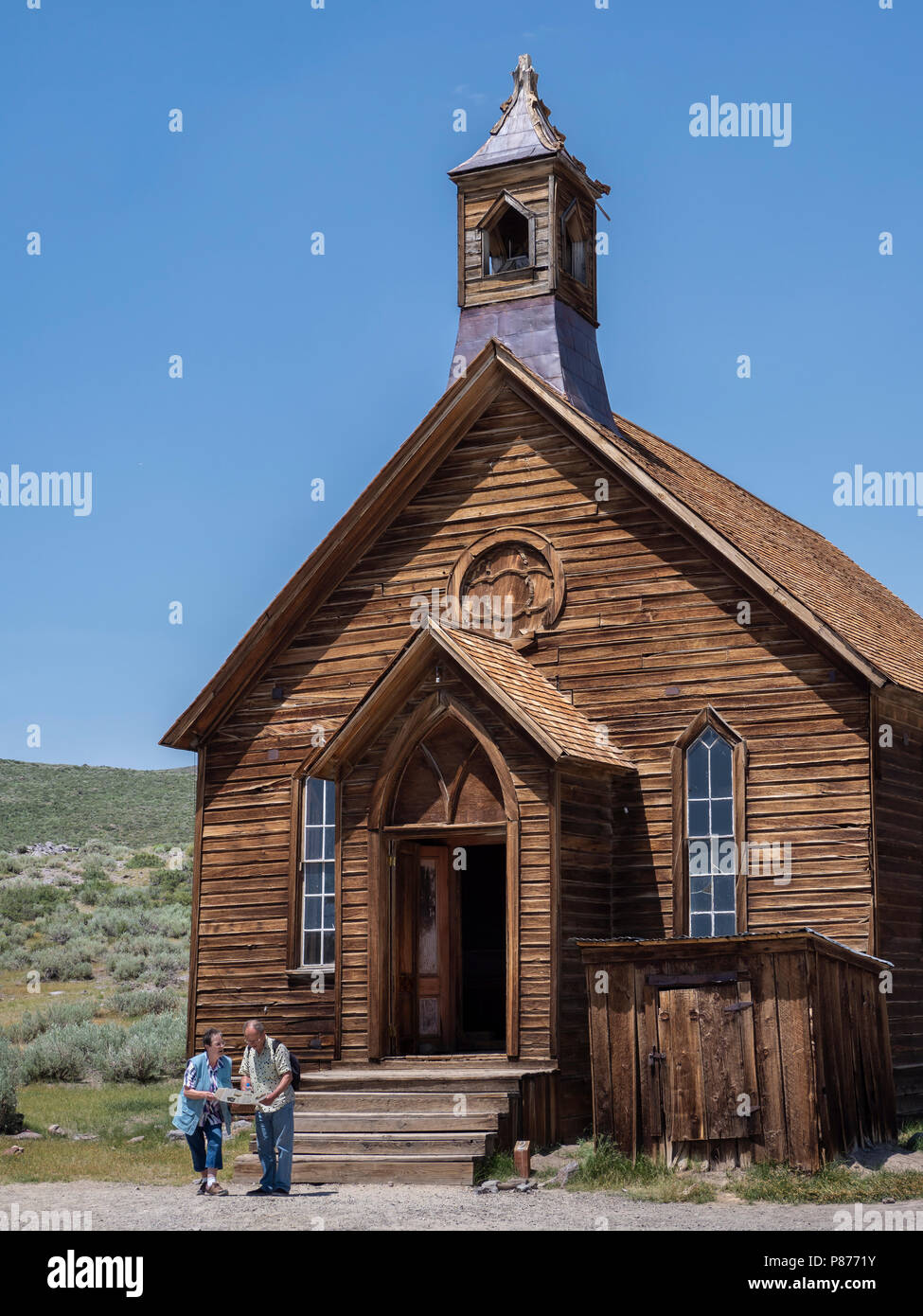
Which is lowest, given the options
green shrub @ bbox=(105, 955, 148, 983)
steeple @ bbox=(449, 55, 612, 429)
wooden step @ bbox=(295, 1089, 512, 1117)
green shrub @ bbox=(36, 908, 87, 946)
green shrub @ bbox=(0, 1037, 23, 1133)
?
green shrub @ bbox=(0, 1037, 23, 1133)

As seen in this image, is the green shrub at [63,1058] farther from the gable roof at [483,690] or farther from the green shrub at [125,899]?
the green shrub at [125,899]

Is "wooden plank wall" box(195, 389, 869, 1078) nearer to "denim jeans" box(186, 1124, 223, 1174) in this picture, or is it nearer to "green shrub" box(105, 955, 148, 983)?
"denim jeans" box(186, 1124, 223, 1174)

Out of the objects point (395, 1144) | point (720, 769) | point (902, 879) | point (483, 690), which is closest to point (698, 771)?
point (720, 769)

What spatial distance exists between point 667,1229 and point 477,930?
9723mm

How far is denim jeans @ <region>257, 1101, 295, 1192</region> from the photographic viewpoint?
45.6 feet

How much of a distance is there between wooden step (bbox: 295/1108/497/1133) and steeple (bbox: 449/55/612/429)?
8510 mm

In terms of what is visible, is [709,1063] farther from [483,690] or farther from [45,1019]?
[45,1019]

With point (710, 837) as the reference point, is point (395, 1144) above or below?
below

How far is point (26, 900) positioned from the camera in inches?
1658

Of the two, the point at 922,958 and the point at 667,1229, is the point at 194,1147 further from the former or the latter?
the point at 922,958

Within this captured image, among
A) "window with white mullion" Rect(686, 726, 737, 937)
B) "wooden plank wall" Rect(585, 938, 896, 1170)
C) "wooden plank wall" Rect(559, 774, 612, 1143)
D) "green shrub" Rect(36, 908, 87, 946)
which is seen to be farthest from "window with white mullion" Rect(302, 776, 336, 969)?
"green shrub" Rect(36, 908, 87, 946)

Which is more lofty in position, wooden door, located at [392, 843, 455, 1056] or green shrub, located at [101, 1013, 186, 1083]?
wooden door, located at [392, 843, 455, 1056]

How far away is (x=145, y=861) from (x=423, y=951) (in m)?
34.0

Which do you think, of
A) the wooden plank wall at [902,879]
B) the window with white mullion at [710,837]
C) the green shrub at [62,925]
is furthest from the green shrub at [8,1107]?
the green shrub at [62,925]
